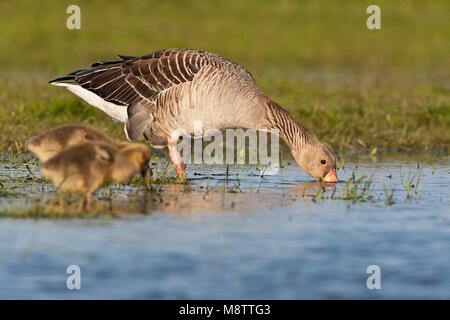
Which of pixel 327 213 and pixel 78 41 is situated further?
pixel 78 41

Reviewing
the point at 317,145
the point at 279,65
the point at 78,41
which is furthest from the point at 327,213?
the point at 78,41

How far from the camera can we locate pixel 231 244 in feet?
22.4

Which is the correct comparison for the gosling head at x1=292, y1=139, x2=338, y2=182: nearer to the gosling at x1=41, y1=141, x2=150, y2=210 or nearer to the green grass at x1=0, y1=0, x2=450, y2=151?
the gosling at x1=41, y1=141, x2=150, y2=210

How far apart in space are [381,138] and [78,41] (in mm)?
15484

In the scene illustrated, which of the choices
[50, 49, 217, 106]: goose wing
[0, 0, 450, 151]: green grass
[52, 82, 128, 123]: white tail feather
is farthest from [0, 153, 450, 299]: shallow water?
[0, 0, 450, 151]: green grass

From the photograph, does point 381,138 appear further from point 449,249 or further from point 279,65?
point 279,65

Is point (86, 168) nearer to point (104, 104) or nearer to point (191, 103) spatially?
point (191, 103)

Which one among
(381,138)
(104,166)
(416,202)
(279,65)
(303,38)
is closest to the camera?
(104,166)

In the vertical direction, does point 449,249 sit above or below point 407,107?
below

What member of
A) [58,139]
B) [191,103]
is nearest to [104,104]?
[191,103]

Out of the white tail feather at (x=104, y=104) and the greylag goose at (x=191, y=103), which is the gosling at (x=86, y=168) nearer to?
the greylag goose at (x=191, y=103)

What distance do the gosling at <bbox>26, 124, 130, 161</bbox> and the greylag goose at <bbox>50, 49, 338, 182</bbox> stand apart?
1.19 metres

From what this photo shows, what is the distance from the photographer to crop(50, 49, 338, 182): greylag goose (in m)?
9.84
